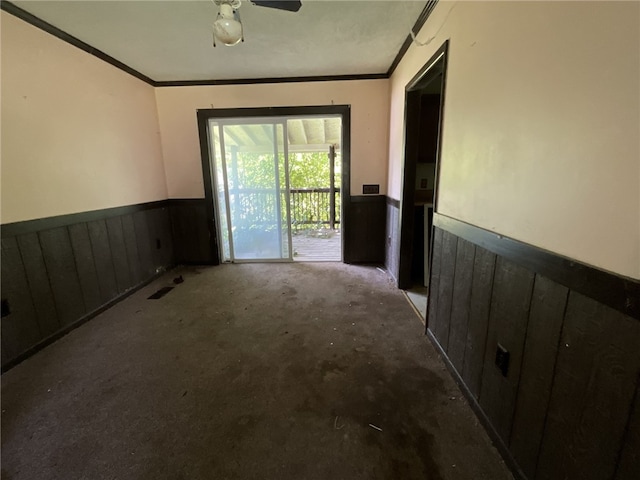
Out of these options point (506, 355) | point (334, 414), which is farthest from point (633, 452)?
point (334, 414)

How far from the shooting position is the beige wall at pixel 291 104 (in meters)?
3.38

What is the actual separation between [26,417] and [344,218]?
3.12 meters

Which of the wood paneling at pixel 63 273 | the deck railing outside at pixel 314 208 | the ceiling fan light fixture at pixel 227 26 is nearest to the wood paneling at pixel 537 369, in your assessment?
the ceiling fan light fixture at pixel 227 26

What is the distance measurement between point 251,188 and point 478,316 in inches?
121

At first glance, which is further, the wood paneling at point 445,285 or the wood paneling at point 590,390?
the wood paneling at point 445,285

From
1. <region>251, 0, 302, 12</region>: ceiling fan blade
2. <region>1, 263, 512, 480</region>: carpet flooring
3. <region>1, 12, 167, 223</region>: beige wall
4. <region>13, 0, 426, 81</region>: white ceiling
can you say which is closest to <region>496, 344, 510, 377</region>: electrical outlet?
<region>1, 263, 512, 480</region>: carpet flooring

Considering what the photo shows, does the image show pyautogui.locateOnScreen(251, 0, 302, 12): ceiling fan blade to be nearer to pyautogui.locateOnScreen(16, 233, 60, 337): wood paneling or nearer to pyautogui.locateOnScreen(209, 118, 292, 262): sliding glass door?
pyautogui.locateOnScreen(209, 118, 292, 262): sliding glass door

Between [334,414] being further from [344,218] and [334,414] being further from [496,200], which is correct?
[344,218]

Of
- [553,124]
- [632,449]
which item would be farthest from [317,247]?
[632,449]

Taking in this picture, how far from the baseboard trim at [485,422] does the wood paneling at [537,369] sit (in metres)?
0.04

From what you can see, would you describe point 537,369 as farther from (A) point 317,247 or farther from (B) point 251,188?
(A) point 317,247

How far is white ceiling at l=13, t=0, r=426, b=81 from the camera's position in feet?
6.25

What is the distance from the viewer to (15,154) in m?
1.84

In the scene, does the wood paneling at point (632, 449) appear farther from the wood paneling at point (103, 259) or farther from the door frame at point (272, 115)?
the wood paneling at point (103, 259)
